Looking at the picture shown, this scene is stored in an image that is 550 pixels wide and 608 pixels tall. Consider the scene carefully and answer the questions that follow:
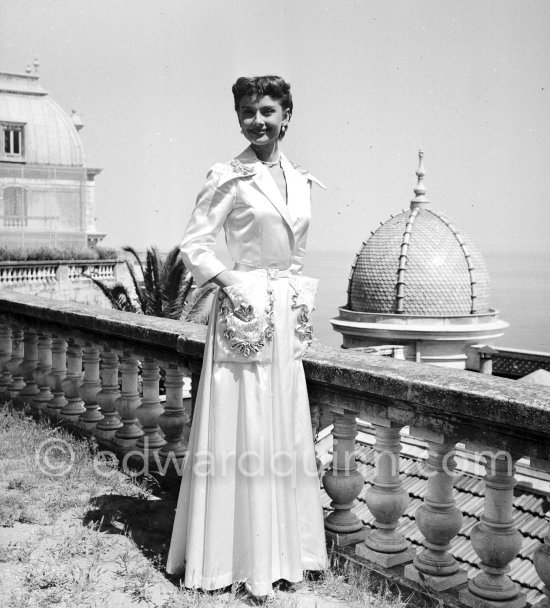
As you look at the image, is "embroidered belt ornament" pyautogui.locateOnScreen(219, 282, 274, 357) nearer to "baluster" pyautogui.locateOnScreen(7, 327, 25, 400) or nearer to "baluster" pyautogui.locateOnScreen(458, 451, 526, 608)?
"baluster" pyautogui.locateOnScreen(458, 451, 526, 608)

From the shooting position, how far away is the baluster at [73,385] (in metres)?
5.52

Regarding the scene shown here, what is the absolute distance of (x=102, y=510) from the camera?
408cm

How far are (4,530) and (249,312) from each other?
5.66 feet

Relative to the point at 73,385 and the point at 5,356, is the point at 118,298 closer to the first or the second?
the point at 5,356

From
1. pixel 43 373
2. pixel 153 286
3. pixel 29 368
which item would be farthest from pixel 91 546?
pixel 153 286

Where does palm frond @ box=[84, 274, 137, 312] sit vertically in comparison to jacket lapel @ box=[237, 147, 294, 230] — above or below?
below

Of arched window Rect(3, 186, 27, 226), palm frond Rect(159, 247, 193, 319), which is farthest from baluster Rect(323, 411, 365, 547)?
arched window Rect(3, 186, 27, 226)

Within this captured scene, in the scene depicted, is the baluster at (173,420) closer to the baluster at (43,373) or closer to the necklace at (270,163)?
the baluster at (43,373)

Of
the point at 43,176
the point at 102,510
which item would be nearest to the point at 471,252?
the point at 43,176

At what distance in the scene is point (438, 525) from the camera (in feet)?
10.2

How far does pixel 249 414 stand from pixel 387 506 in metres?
0.79

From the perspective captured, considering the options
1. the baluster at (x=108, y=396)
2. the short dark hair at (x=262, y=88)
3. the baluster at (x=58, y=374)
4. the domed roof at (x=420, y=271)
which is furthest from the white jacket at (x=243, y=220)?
the domed roof at (x=420, y=271)

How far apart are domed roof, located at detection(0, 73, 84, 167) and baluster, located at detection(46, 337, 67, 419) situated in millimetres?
41486

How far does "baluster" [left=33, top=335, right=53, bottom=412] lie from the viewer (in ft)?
19.2
